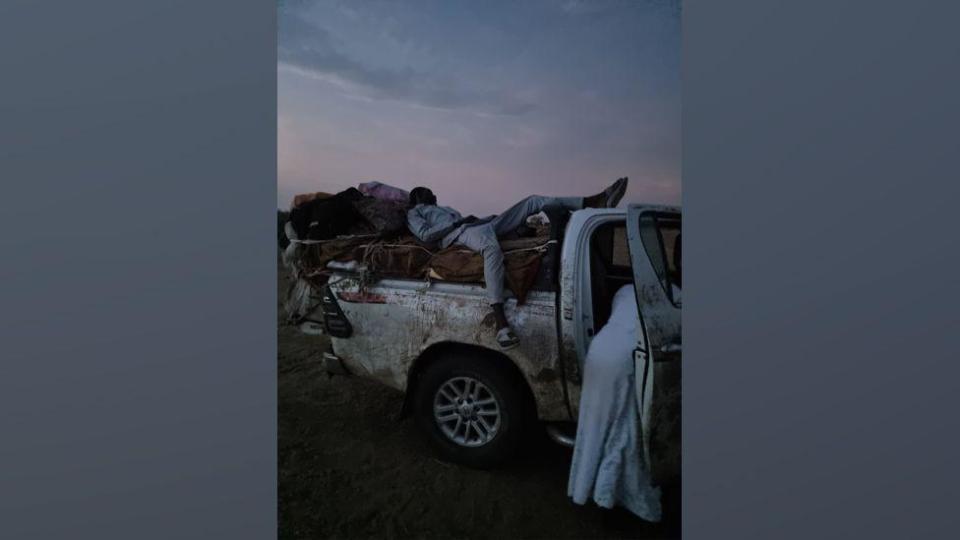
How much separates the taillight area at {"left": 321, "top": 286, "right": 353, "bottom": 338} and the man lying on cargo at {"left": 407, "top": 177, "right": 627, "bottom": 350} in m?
0.48

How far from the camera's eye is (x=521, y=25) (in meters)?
2.37

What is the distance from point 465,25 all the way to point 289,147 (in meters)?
0.87

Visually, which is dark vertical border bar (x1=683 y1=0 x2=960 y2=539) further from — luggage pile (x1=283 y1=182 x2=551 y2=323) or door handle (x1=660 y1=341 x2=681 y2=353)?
luggage pile (x1=283 y1=182 x2=551 y2=323)

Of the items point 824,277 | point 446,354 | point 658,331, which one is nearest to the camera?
point 824,277

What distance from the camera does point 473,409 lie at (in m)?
2.29

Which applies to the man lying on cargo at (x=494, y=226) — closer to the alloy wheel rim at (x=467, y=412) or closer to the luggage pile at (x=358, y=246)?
the luggage pile at (x=358, y=246)

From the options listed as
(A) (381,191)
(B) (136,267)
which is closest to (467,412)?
(A) (381,191)

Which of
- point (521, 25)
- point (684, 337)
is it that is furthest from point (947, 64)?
point (521, 25)

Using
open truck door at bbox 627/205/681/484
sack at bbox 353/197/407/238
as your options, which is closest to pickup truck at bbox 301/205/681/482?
open truck door at bbox 627/205/681/484

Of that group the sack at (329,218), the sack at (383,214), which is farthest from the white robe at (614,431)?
the sack at (329,218)

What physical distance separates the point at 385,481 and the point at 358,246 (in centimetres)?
96

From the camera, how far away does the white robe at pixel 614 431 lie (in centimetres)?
219

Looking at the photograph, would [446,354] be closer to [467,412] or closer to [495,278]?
[467,412]

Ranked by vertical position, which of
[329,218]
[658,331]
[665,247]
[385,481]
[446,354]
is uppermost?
[329,218]
